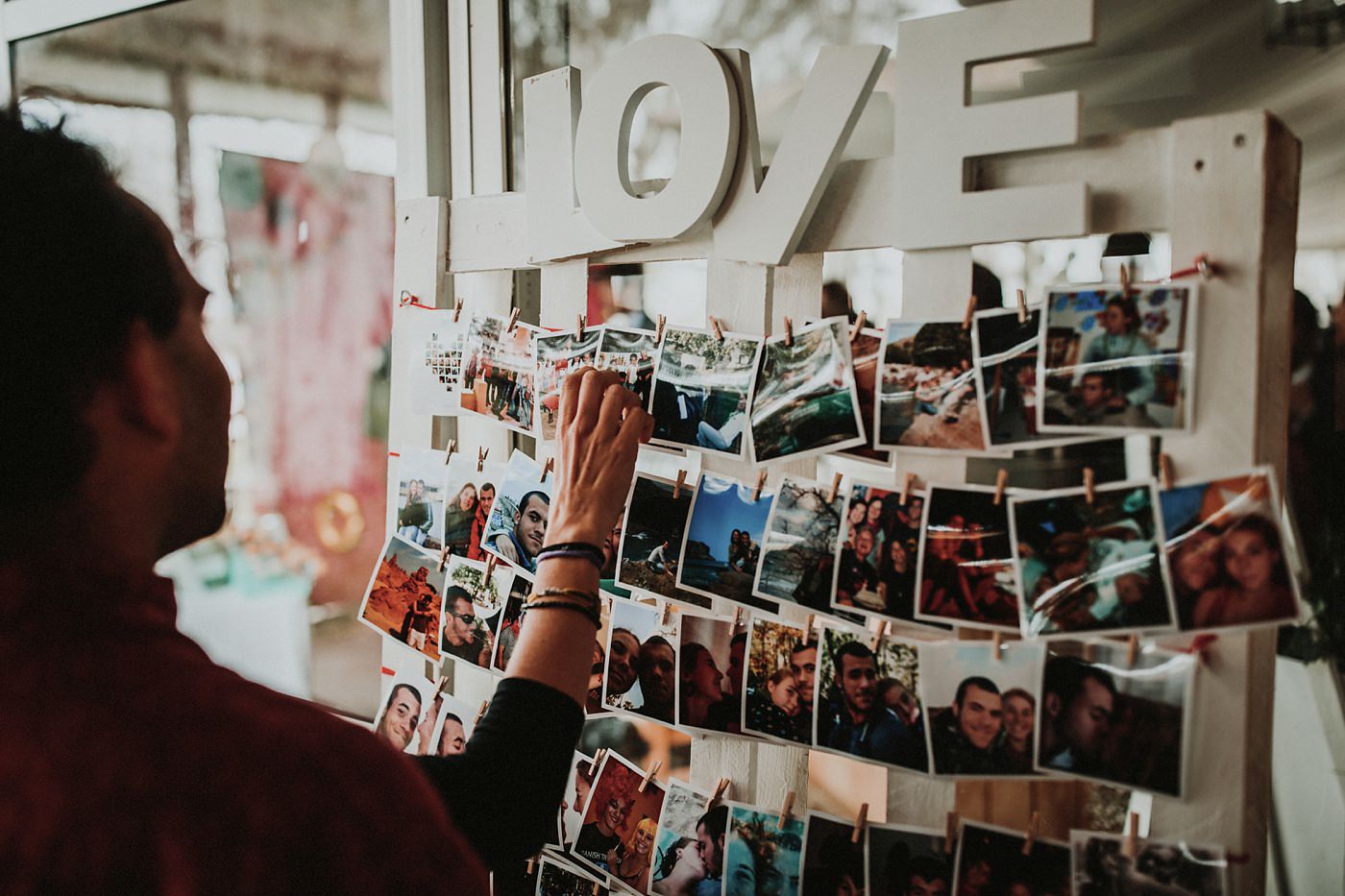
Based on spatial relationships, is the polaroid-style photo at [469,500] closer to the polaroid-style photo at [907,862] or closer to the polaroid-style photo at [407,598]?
the polaroid-style photo at [407,598]

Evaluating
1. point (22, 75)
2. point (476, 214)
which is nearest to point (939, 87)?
point (476, 214)

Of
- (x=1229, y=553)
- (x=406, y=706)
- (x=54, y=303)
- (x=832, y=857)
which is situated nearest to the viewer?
(x=54, y=303)

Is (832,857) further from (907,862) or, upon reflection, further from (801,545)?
(801,545)

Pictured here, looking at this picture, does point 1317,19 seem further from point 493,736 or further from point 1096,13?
point 493,736

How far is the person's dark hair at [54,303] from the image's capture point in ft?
1.96

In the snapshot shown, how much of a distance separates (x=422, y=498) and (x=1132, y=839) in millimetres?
919

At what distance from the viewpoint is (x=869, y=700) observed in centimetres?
96

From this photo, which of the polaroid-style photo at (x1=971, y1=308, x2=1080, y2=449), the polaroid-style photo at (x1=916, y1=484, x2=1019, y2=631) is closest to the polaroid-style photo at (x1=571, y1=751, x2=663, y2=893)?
the polaroid-style photo at (x1=916, y1=484, x2=1019, y2=631)

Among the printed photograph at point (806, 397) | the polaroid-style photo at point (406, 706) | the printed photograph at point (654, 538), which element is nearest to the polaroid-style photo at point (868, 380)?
the printed photograph at point (806, 397)

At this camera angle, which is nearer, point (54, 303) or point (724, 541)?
point (54, 303)

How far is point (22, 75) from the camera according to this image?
6.81 feet

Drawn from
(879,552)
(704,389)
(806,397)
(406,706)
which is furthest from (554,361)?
(406,706)

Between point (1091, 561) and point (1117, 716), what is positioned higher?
point (1091, 561)

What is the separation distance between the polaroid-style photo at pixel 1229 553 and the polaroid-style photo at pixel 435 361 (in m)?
0.85
